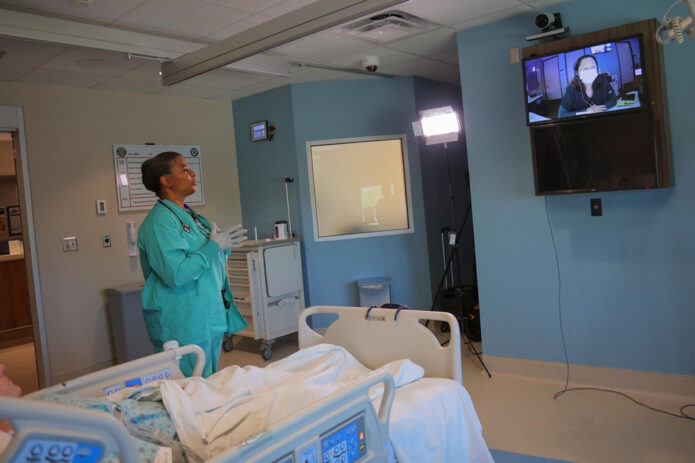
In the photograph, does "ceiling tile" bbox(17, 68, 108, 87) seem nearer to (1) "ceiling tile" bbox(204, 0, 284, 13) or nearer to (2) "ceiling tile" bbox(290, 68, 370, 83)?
(2) "ceiling tile" bbox(290, 68, 370, 83)

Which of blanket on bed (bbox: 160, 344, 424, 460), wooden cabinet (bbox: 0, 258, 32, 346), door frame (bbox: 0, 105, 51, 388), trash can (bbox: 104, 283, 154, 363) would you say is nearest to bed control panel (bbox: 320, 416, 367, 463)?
blanket on bed (bbox: 160, 344, 424, 460)

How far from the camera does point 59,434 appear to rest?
943 millimetres

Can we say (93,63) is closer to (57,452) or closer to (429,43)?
(429,43)

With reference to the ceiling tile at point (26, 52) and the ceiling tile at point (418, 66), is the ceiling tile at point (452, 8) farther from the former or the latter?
the ceiling tile at point (26, 52)

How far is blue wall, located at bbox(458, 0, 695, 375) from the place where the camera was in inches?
116

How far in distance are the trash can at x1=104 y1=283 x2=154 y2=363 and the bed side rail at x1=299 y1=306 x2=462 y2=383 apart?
2285mm

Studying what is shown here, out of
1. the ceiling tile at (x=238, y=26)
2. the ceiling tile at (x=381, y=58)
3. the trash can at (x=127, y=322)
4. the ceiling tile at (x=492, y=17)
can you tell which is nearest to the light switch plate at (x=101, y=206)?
the trash can at (x=127, y=322)

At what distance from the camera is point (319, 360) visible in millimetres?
2086

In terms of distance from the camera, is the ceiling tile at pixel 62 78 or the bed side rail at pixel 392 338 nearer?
the bed side rail at pixel 392 338

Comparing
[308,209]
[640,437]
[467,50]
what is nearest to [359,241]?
[308,209]

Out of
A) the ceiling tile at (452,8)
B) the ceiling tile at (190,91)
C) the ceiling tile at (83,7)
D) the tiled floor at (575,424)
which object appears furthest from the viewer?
the ceiling tile at (190,91)

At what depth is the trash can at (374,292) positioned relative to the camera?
4691 millimetres

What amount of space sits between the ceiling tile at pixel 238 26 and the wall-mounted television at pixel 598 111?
5.29 feet

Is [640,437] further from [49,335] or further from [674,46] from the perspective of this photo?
[49,335]
